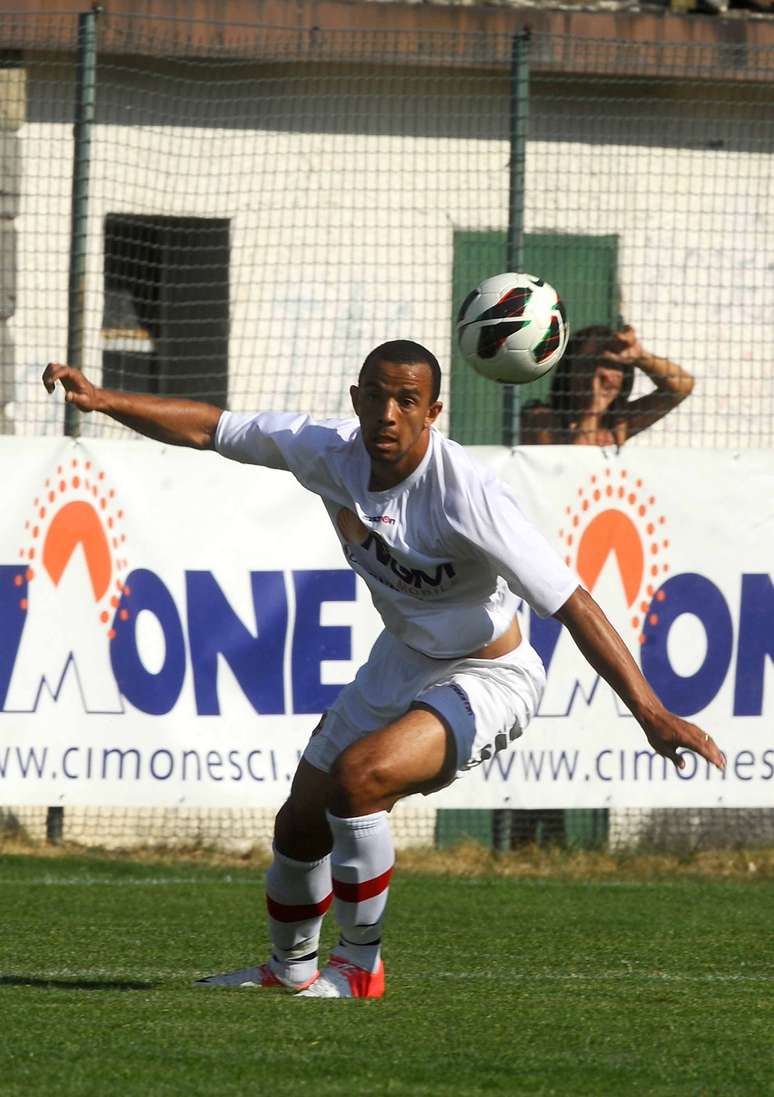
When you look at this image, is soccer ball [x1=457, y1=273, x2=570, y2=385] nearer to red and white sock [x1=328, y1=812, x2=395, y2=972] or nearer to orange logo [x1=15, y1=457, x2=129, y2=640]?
red and white sock [x1=328, y1=812, x2=395, y2=972]

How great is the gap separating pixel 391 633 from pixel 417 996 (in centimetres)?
102

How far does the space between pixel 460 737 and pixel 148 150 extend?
619 centimetres

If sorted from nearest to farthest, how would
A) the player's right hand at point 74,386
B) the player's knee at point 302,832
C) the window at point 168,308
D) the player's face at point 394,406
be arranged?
the player's face at point 394,406 < the player's knee at point 302,832 < the player's right hand at point 74,386 < the window at point 168,308

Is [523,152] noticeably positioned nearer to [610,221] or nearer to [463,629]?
[610,221]

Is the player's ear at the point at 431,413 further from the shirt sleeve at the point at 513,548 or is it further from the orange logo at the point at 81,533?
the orange logo at the point at 81,533

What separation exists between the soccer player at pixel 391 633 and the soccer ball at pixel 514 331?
1278 millimetres

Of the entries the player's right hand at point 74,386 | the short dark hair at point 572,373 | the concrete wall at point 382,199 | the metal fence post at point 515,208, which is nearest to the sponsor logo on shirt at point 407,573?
the player's right hand at point 74,386

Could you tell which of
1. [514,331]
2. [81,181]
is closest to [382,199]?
[81,181]

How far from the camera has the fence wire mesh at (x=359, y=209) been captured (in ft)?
36.1

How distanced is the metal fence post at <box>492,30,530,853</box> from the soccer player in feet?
12.5

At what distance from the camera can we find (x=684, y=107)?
12.2 m

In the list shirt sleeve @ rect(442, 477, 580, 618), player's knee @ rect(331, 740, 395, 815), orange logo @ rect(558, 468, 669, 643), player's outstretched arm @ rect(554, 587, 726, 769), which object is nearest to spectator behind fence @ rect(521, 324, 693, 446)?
orange logo @ rect(558, 468, 669, 643)

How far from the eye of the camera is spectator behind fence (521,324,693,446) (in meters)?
10.2

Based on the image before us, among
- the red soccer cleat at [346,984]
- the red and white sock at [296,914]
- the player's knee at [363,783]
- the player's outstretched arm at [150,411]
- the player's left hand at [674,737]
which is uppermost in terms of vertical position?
the player's outstretched arm at [150,411]
